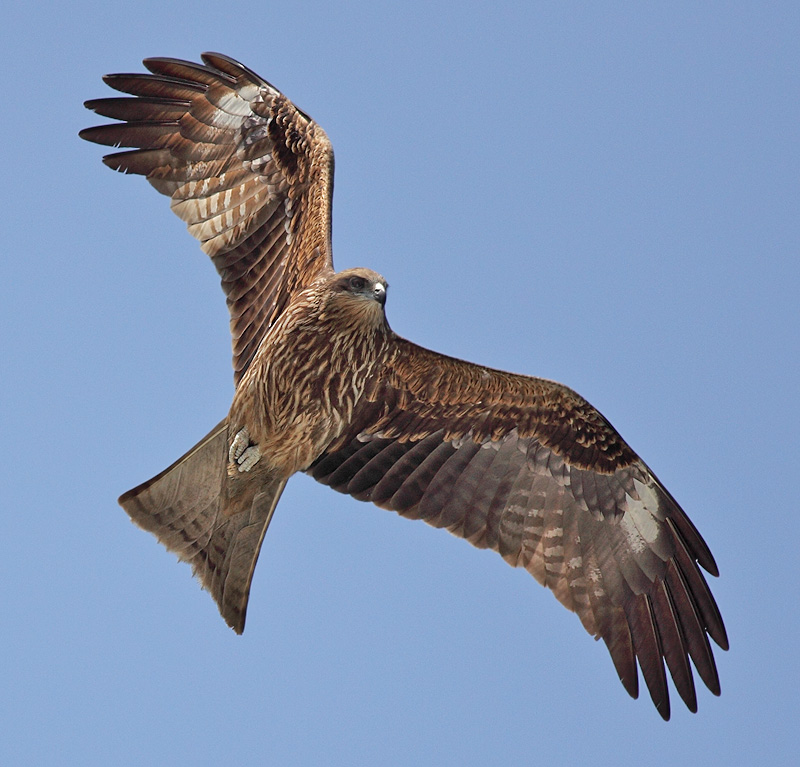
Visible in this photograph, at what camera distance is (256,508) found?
9.08 metres

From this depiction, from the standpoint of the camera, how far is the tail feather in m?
8.71

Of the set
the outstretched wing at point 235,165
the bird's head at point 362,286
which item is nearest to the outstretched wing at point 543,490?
the bird's head at point 362,286

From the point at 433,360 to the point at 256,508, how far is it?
1.72 meters

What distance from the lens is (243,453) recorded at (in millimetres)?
9000

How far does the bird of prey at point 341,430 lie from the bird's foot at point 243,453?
0.04 feet

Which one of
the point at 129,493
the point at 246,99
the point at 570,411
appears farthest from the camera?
the point at 246,99

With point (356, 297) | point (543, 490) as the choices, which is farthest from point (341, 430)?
point (543, 490)

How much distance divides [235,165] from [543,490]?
11.9 ft

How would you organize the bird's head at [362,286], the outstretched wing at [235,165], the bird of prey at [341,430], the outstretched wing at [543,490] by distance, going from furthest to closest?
the outstretched wing at [235,165], the outstretched wing at [543,490], the bird of prey at [341,430], the bird's head at [362,286]

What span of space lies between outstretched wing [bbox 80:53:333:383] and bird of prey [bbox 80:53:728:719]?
13 millimetres

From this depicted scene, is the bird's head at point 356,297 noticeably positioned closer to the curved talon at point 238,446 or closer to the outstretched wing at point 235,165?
the outstretched wing at point 235,165

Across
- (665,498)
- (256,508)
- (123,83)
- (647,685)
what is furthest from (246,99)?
(647,685)

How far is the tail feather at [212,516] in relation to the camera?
28.6ft

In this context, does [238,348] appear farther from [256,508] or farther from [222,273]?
[256,508]
